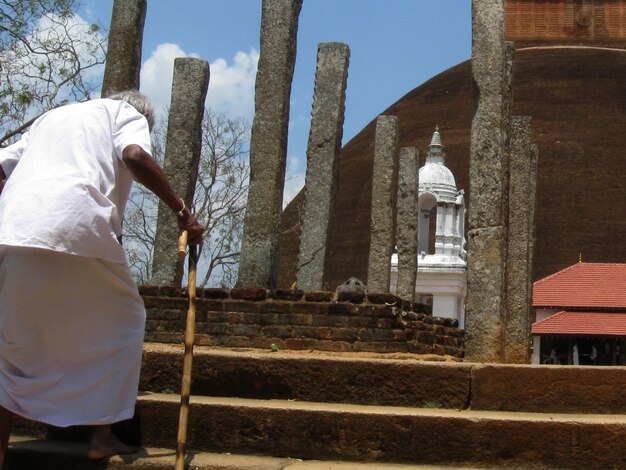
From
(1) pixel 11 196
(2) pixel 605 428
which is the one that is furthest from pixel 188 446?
(2) pixel 605 428

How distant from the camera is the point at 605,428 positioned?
381 centimetres

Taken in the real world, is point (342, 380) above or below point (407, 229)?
below

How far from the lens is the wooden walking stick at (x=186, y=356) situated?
354 cm

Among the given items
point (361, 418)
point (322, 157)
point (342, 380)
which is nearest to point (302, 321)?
point (322, 157)

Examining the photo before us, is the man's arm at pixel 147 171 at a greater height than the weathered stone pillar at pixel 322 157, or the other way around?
the weathered stone pillar at pixel 322 157

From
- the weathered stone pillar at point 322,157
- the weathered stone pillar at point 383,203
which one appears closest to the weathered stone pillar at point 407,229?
the weathered stone pillar at point 383,203

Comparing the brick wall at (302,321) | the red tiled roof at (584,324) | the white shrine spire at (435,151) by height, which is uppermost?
the white shrine spire at (435,151)

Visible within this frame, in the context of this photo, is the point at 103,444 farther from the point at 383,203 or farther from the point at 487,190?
the point at 383,203

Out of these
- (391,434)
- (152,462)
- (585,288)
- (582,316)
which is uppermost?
(585,288)

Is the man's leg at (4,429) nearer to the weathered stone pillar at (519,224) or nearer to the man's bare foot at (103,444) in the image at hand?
the man's bare foot at (103,444)

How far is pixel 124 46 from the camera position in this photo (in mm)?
8281

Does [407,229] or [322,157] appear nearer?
[322,157]

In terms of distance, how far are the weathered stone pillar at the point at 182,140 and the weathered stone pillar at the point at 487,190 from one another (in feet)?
7.62

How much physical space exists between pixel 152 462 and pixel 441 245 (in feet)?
70.6
